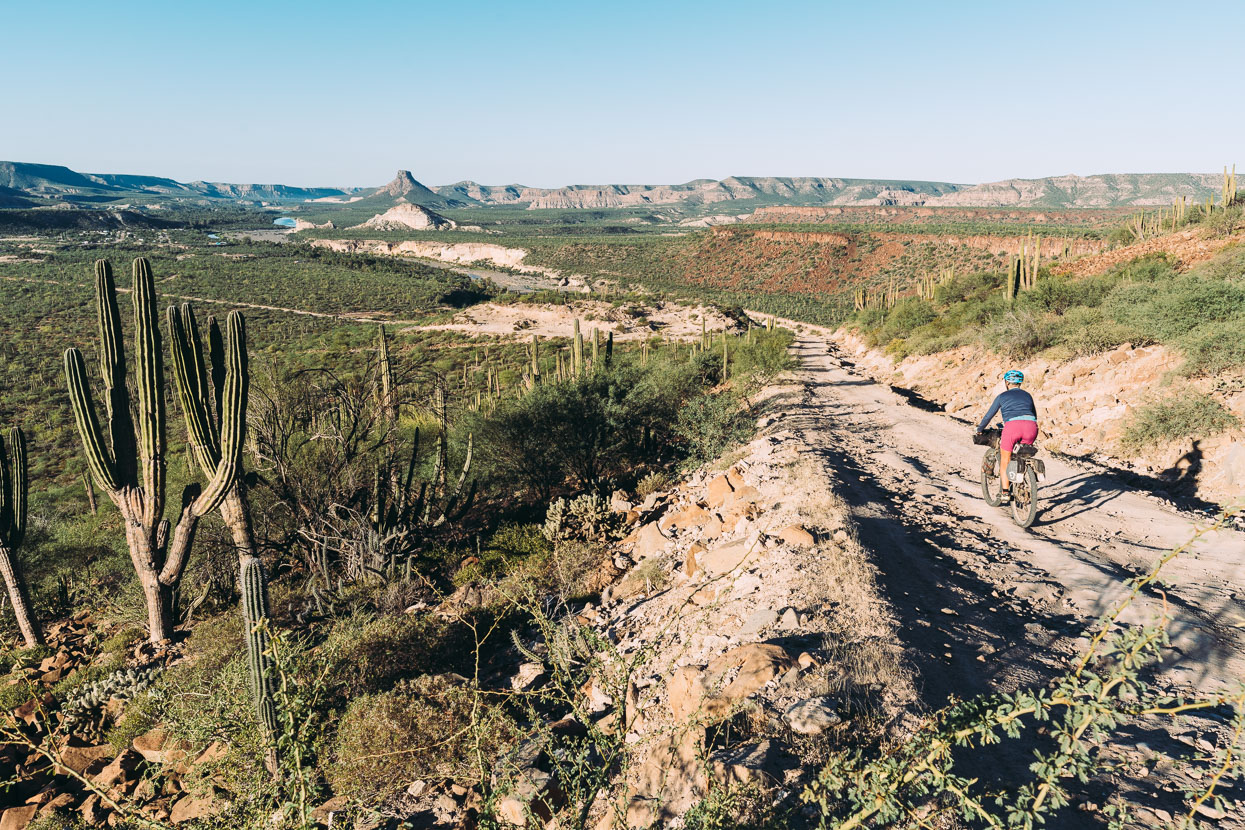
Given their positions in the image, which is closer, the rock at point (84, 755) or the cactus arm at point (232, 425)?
the rock at point (84, 755)

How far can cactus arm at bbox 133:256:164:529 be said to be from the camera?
7.80 m

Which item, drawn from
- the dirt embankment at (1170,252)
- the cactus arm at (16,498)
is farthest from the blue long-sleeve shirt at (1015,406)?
the dirt embankment at (1170,252)

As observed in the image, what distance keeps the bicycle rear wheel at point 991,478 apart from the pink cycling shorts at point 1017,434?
0.64 metres

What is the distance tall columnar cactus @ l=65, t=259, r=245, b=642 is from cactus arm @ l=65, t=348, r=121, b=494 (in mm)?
10

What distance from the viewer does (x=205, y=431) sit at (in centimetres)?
777

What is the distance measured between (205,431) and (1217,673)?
1029cm

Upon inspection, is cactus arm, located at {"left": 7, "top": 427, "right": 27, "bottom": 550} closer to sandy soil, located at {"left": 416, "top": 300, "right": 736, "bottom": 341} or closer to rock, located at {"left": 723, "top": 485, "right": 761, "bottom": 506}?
rock, located at {"left": 723, "top": 485, "right": 761, "bottom": 506}

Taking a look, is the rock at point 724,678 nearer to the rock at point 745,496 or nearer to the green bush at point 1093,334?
the rock at point 745,496

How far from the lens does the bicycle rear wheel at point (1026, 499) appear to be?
22.3ft

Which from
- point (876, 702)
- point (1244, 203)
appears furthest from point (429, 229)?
point (876, 702)

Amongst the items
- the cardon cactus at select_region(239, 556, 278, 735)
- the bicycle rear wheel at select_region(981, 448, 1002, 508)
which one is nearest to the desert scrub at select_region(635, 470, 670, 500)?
the bicycle rear wheel at select_region(981, 448, 1002, 508)

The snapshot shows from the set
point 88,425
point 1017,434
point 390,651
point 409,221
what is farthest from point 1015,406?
point 409,221

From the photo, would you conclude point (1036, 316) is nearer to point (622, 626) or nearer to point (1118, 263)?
point (1118, 263)

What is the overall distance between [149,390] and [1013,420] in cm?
1091
